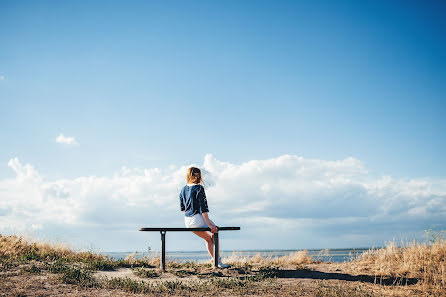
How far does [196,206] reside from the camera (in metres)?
9.51

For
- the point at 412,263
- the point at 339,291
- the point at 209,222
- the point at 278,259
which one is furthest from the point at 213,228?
the point at 412,263

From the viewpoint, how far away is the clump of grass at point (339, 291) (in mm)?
7641

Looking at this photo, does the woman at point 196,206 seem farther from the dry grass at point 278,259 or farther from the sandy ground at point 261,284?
the dry grass at point 278,259

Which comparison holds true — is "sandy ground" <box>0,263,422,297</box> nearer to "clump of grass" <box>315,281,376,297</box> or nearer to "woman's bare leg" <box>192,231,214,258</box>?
"clump of grass" <box>315,281,376,297</box>

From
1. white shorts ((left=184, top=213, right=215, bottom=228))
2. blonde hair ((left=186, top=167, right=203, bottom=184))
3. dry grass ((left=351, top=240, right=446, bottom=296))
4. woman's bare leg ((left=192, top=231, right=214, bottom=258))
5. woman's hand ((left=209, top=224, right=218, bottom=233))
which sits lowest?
dry grass ((left=351, top=240, right=446, bottom=296))

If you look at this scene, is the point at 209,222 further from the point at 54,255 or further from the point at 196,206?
the point at 54,255

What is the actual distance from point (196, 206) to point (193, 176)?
826mm

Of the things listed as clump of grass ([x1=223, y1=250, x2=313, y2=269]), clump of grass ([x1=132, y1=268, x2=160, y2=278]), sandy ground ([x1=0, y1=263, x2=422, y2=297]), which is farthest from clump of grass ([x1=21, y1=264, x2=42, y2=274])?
clump of grass ([x1=223, y1=250, x2=313, y2=269])

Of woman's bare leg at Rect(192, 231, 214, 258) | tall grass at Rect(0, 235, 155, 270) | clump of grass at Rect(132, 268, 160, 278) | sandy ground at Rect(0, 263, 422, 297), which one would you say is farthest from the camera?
tall grass at Rect(0, 235, 155, 270)

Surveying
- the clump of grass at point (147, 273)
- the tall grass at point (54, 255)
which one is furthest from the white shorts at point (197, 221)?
the tall grass at point (54, 255)

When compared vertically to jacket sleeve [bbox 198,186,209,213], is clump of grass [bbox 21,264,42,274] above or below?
below

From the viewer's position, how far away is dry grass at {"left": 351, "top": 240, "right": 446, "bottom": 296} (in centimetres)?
947

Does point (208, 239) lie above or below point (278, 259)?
above

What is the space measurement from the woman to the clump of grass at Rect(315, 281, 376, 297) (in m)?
2.93
